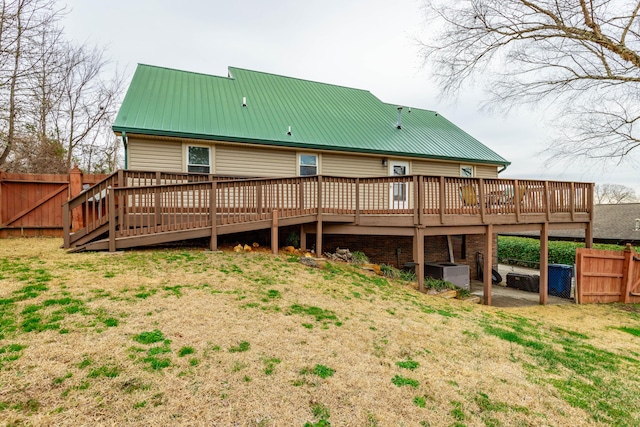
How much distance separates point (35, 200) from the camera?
10.3 m

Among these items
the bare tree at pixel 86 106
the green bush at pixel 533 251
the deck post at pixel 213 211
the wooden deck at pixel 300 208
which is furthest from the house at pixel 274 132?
the bare tree at pixel 86 106

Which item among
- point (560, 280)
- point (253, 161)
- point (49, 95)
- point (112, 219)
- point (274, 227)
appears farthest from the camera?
point (49, 95)

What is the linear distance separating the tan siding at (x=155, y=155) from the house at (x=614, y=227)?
75.2ft

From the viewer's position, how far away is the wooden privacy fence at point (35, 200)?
996 centimetres

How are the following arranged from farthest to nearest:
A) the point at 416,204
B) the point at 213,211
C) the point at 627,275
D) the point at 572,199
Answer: the point at 572,199, the point at 627,275, the point at 416,204, the point at 213,211

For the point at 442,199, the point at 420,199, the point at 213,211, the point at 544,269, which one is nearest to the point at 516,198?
the point at 544,269

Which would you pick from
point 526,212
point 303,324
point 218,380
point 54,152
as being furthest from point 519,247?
point 54,152

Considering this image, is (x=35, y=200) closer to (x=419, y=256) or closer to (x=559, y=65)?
(x=419, y=256)

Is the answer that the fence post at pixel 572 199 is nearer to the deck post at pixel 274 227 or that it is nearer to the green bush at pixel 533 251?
the green bush at pixel 533 251

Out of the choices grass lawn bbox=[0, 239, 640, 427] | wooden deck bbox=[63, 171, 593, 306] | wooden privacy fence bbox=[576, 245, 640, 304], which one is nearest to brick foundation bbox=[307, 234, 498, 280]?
wooden deck bbox=[63, 171, 593, 306]

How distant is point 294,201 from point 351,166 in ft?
13.0

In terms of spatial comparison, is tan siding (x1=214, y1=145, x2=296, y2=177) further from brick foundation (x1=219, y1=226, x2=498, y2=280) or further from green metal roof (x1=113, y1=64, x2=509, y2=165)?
brick foundation (x1=219, y1=226, x2=498, y2=280)

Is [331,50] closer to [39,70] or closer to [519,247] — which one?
[39,70]

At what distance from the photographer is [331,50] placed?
19641 millimetres
